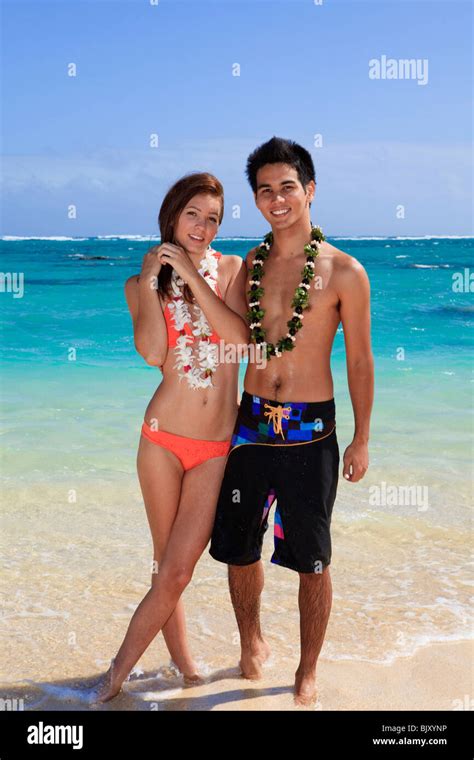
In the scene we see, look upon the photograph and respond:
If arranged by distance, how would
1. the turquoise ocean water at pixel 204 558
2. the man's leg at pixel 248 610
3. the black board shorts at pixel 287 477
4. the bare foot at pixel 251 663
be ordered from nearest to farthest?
the black board shorts at pixel 287 477 → the man's leg at pixel 248 610 → the bare foot at pixel 251 663 → the turquoise ocean water at pixel 204 558

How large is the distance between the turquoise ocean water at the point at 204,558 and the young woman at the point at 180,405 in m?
0.82

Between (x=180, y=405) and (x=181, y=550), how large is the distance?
62 cm

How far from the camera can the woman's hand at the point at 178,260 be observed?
3.55m

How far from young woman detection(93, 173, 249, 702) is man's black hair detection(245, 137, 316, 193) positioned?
0.75ft

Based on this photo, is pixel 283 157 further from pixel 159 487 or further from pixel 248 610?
pixel 248 610

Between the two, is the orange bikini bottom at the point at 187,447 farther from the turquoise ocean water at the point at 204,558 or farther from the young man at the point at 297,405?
the turquoise ocean water at the point at 204,558

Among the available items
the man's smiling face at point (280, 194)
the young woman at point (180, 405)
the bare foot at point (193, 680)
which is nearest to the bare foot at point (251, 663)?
the bare foot at point (193, 680)

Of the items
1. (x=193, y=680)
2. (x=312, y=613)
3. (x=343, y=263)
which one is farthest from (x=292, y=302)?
(x=193, y=680)

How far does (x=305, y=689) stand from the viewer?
3764 mm

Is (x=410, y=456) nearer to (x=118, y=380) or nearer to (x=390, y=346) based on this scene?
(x=118, y=380)

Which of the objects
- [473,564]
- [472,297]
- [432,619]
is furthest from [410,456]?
[472,297]

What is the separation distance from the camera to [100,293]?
25375 millimetres

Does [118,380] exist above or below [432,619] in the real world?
above

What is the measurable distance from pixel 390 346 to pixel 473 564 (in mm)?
9793
